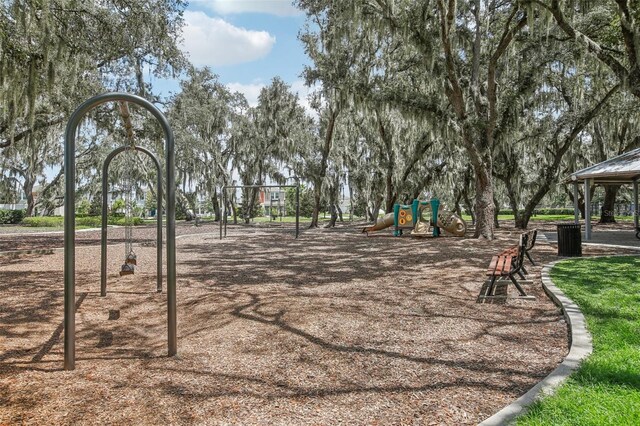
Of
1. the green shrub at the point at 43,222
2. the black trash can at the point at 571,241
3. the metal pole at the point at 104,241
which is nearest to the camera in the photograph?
the metal pole at the point at 104,241

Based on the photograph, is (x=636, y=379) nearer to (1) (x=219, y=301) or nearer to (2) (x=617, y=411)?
(2) (x=617, y=411)

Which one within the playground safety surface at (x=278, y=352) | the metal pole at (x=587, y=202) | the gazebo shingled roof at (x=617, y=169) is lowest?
the playground safety surface at (x=278, y=352)

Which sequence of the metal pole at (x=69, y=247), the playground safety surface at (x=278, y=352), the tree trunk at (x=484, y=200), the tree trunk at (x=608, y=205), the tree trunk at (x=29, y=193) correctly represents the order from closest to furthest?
the playground safety surface at (x=278, y=352), the metal pole at (x=69, y=247), the tree trunk at (x=484, y=200), the tree trunk at (x=608, y=205), the tree trunk at (x=29, y=193)

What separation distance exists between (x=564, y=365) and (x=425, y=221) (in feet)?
47.2

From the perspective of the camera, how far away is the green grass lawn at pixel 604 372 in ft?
8.00

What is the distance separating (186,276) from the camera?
795cm

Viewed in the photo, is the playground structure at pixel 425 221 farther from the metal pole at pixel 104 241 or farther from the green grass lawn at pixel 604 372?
the metal pole at pixel 104 241

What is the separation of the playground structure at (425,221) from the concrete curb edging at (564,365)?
440 inches

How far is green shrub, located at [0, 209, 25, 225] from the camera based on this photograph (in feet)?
104

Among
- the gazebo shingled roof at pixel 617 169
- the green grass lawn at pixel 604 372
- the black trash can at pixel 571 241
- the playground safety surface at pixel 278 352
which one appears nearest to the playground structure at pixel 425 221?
the gazebo shingled roof at pixel 617 169

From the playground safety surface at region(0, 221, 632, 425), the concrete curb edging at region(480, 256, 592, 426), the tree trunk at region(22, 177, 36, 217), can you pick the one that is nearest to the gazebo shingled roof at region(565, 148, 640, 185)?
the playground safety surface at region(0, 221, 632, 425)

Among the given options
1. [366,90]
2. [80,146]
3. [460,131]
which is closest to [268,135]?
[80,146]

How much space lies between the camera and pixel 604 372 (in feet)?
9.82

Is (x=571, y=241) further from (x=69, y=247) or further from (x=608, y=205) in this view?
(x=608, y=205)
